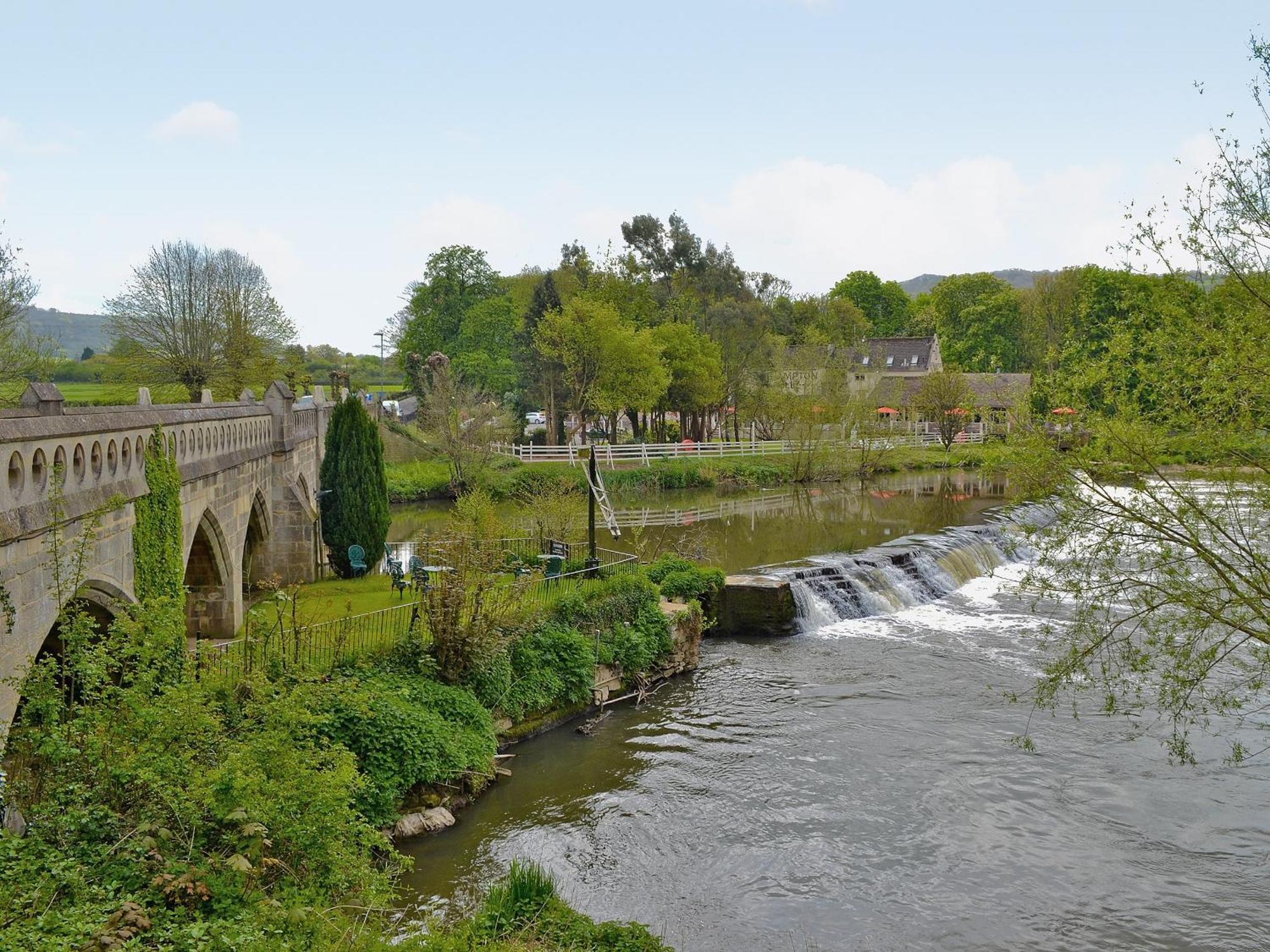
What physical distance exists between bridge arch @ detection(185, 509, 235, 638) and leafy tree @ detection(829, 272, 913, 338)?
94.5 meters

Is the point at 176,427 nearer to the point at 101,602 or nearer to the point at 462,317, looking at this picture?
the point at 101,602

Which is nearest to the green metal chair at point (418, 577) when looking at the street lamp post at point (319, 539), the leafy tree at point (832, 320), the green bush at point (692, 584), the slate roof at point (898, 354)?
the street lamp post at point (319, 539)

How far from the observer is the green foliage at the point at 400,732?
39.0 ft

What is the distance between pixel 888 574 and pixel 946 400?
119 ft

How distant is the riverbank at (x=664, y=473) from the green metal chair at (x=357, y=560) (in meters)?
14.6

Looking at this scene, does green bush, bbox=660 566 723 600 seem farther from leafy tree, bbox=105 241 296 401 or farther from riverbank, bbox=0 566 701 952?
leafy tree, bbox=105 241 296 401

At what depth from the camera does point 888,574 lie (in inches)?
1007

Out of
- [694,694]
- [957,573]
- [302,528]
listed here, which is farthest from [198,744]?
[957,573]

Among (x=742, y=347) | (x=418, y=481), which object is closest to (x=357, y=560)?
(x=418, y=481)

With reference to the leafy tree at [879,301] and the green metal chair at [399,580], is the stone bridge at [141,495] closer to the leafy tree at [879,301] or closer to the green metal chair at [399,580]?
the green metal chair at [399,580]

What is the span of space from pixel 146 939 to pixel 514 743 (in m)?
8.72

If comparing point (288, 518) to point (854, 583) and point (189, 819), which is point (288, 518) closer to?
point (854, 583)

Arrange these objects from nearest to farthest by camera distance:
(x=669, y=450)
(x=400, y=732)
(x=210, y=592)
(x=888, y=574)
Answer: (x=400, y=732)
(x=210, y=592)
(x=888, y=574)
(x=669, y=450)

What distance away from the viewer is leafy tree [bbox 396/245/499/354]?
2648 inches
